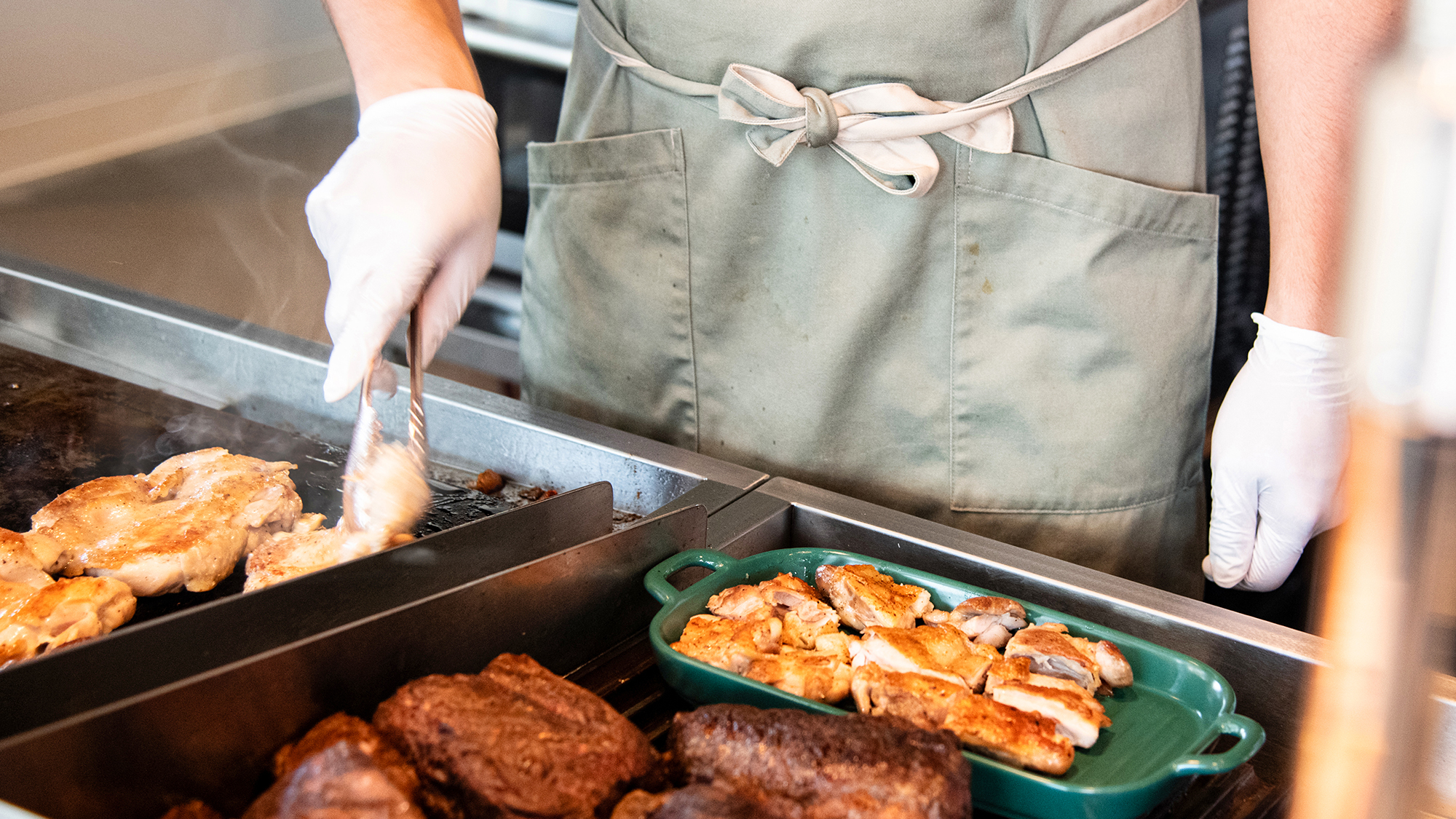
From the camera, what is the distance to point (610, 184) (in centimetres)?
198

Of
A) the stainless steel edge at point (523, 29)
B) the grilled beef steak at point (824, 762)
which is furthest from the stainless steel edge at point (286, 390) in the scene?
the stainless steel edge at point (523, 29)

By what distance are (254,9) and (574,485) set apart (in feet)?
7.25

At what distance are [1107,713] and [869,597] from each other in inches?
10.6

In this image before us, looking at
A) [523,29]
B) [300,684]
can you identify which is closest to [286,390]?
[300,684]

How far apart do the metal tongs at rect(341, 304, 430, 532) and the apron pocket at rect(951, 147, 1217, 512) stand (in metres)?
0.87

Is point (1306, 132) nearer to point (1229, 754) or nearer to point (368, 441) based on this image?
point (1229, 754)

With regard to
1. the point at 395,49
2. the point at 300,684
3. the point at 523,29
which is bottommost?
the point at 300,684

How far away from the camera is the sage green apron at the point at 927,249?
167 centimetres

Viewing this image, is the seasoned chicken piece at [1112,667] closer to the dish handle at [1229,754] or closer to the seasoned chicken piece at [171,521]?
the dish handle at [1229,754]

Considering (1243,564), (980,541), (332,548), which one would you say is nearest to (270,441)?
(332,548)

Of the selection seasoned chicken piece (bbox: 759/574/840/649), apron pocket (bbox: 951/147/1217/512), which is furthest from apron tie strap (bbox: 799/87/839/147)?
seasoned chicken piece (bbox: 759/574/840/649)

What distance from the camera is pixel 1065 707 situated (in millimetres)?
995

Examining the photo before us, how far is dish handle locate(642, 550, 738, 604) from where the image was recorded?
3.98 feet

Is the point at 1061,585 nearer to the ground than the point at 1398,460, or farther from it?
nearer to the ground
